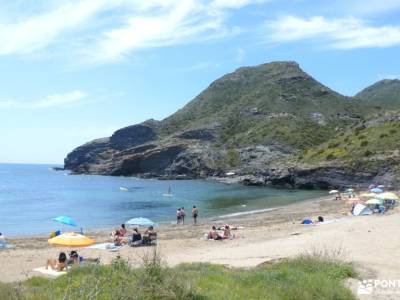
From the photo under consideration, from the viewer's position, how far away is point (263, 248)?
21469 millimetres

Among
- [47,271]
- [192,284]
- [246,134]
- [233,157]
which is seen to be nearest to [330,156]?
[233,157]

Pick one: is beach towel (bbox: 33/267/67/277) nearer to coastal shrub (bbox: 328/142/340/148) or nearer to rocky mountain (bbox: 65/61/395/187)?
rocky mountain (bbox: 65/61/395/187)

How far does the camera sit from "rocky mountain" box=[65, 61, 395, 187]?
98625 mm

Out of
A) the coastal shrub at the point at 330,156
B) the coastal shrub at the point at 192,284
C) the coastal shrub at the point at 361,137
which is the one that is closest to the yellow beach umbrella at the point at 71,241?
the coastal shrub at the point at 192,284

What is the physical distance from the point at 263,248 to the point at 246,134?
108 metres

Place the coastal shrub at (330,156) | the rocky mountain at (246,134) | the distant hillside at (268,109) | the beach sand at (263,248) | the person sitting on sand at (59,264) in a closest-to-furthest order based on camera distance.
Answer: the beach sand at (263,248) < the person sitting on sand at (59,264) < the coastal shrub at (330,156) < the rocky mountain at (246,134) < the distant hillside at (268,109)

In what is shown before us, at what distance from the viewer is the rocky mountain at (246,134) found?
9862cm

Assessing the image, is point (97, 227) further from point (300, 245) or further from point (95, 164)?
point (95, 164)

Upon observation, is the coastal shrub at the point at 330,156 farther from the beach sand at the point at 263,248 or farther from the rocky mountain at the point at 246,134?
the beach sand at the point at 263,248

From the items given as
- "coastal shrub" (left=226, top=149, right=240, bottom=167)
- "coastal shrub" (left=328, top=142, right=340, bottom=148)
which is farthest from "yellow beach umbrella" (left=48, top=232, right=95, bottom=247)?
"coastal shrub" (left=226, top=149, right=240, bottom=167)

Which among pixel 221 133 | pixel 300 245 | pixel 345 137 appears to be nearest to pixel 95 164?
pixel 221 133

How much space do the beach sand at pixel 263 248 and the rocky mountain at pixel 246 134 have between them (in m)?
49.1

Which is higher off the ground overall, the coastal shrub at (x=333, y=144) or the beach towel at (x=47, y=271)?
the coastal shrub at (x=333, y=144)

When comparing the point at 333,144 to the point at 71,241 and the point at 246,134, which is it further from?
the point at 71,241
